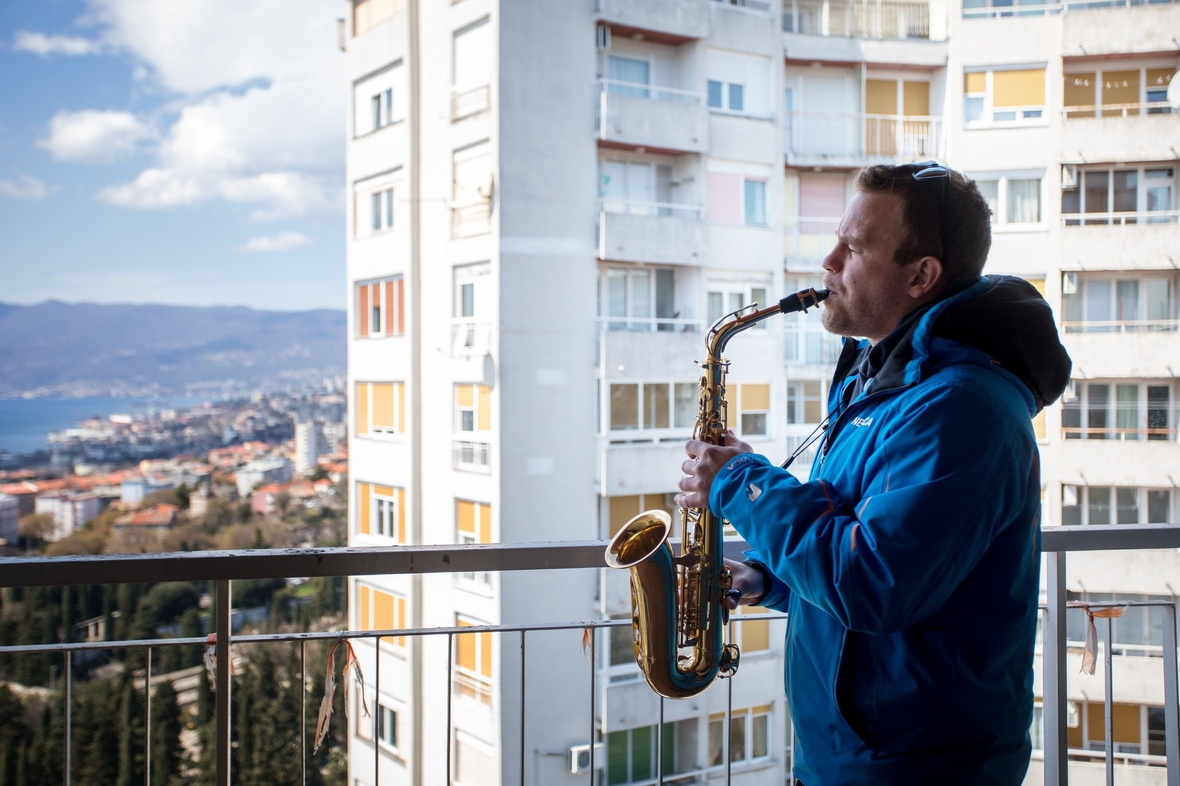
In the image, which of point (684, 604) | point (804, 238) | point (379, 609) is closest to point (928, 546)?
point (684, 604)

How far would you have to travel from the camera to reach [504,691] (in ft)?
26.5

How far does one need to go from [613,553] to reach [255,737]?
6.04 meters

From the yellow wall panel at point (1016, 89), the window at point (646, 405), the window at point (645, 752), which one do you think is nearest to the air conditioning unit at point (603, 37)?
the window at point (646, 405)

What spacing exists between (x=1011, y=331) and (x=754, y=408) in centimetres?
755

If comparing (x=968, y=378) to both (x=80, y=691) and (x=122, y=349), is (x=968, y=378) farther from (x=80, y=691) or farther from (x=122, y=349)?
(x=122, y=349)

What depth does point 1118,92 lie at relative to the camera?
7.42 metres

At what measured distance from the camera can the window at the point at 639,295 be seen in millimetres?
7871

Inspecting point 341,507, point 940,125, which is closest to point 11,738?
point 341,507

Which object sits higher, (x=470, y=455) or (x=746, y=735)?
(x=470, y=455)

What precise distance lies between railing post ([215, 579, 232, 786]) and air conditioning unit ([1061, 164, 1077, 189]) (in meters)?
8.07

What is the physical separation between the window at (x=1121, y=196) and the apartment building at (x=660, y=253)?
25mm

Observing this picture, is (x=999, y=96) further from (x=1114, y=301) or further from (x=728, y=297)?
(x=728, y=297)

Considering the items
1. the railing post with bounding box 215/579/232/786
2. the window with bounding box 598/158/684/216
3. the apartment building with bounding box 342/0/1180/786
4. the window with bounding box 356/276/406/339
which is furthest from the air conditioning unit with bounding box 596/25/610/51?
the railing post with bounding box 215/579/232/786

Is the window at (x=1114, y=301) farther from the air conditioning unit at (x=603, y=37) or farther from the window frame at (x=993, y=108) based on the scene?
the air conditioning unit at (x=603, y=37)
